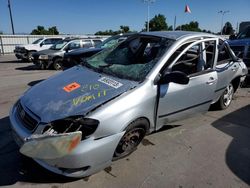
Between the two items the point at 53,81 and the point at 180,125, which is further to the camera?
the point at 180,125

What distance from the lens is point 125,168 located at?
3137mm

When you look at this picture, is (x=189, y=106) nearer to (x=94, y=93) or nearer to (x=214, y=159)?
(x=214, y=159)

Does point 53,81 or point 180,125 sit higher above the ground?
point 53,81

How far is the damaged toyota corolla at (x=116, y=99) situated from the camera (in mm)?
2582

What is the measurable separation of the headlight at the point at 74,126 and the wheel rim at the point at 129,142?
559 mm

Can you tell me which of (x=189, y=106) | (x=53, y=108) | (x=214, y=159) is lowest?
(x=214, y=159)

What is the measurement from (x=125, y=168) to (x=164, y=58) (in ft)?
5.34

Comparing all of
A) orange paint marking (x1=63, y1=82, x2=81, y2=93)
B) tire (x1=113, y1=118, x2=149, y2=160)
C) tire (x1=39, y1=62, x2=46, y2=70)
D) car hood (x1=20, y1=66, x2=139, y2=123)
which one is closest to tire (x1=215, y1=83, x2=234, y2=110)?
tire (x1=113, y1=118, x2=149, y2=160)

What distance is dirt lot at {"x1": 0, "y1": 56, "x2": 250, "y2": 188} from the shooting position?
9.45 feet

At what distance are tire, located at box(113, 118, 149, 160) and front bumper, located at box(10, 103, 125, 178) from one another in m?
0.23

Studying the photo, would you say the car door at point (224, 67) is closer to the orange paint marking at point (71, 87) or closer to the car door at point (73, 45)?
the orange paint marking at point (71, 87)

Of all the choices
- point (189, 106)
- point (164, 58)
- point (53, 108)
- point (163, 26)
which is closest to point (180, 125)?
point (189, 106)

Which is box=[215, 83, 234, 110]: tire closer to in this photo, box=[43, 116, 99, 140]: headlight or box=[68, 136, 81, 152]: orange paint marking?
box=[43, 116, 99, 140]: headlight

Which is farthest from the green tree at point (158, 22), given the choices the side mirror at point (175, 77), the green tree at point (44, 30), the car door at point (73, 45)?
the side mirror at point (175, 77)
